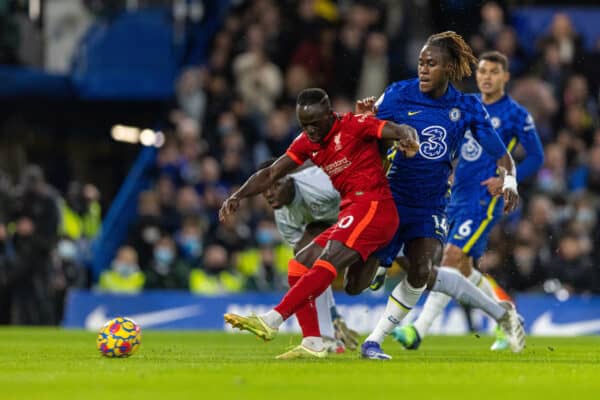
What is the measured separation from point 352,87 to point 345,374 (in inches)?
540

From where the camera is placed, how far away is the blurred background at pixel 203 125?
19016 mm

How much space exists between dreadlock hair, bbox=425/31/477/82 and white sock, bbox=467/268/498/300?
7.62 ft

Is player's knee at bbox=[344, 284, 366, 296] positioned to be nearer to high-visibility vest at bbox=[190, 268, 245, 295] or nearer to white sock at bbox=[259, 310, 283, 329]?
white sock at bbox=[259, 310, 283, 329]

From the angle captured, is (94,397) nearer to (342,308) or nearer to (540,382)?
(540,382)

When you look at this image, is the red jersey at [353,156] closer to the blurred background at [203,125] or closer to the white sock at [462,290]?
the white sock at [462,290]

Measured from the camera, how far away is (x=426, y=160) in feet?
33.9

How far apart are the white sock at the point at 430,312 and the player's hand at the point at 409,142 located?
2.68 m

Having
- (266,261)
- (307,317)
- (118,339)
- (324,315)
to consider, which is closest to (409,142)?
(307,317)

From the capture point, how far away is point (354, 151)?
9852mm

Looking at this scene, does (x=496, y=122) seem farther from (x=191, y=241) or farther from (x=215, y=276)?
(x=191, y=241)

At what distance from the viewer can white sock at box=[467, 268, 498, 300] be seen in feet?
40.2

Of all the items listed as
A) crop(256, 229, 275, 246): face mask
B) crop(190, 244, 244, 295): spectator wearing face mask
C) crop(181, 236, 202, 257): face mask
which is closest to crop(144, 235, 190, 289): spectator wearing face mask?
crop(190, 244, 244, 295): spectator wearing face mask

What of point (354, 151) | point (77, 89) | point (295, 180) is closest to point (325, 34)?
point (77, 89)

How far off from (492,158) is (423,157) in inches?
89.4
